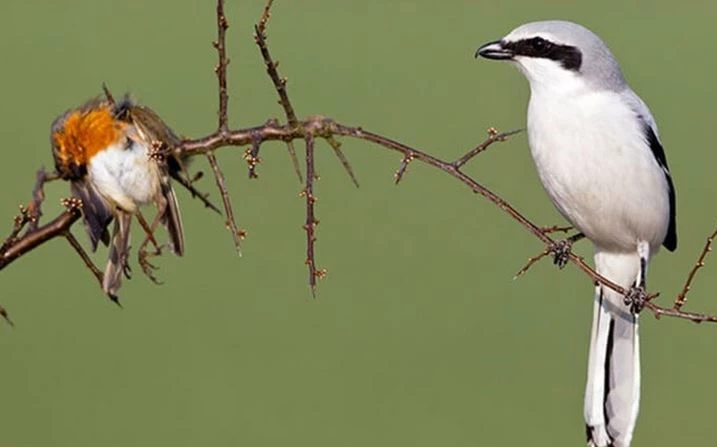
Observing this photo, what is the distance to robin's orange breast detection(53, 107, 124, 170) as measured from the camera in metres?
2.80

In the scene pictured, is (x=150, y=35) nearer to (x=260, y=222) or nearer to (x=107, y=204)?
(x=260, y=222)

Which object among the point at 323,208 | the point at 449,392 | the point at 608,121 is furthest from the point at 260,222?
the point at 608,121

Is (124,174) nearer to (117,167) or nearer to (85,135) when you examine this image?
(117,167)

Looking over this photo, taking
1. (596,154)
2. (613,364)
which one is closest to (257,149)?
(596,154)

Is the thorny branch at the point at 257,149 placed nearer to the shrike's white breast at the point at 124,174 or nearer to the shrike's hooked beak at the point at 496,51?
the shrike's white breast at the point at 124,174

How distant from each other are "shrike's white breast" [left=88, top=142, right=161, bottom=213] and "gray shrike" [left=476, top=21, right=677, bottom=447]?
1702mm

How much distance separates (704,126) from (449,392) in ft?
22.1

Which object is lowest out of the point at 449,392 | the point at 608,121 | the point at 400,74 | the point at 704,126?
the point at 608,121

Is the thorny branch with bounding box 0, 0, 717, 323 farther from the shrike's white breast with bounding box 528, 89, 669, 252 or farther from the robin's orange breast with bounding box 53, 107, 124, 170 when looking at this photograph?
the shrike's white breast with bounding box 528, 89, 669, 252

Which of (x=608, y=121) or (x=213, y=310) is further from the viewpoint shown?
(x=213, y=310)

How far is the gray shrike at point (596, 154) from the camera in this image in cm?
436

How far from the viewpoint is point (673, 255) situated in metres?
12.2

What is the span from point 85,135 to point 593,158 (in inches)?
81.5

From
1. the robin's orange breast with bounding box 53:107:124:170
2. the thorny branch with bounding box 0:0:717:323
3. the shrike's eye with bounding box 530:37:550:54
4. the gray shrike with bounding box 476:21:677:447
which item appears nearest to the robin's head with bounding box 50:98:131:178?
the robin's orange breast with bounding box 53:107:124:170
